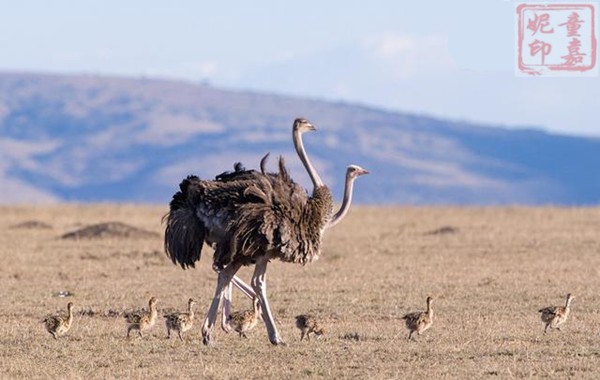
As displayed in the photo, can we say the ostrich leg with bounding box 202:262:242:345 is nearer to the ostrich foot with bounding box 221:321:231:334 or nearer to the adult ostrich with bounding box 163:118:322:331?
the adult ostrich with bounding box 163:118:322:331

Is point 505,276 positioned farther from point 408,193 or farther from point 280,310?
point 408,193

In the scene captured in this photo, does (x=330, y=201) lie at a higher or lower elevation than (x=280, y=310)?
higher

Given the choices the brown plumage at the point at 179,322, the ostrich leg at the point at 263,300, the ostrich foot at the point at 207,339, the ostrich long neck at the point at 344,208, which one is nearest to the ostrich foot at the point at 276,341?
the ostrich leg at the point at 263,300

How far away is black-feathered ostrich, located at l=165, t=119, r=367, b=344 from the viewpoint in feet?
42.6

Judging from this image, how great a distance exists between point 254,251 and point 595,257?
11.5m

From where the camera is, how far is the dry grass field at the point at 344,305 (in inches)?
468

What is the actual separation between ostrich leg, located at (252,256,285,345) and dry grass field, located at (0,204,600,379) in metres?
0.15

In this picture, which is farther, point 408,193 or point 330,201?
point 408,193

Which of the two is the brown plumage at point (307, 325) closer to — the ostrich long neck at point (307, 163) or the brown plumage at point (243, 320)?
the brown plumage at point (243, 320)

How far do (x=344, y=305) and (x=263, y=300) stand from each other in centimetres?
344

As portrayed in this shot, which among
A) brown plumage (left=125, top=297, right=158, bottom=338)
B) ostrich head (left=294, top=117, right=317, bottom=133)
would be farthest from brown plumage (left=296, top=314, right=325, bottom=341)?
ostrich head (left=294, top=117, right=317, bottom=133)

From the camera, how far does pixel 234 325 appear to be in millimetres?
13656

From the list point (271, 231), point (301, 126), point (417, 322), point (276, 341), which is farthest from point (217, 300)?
point (301, 126)

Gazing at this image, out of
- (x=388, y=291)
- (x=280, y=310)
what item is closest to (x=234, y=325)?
(x=280, y=310)
